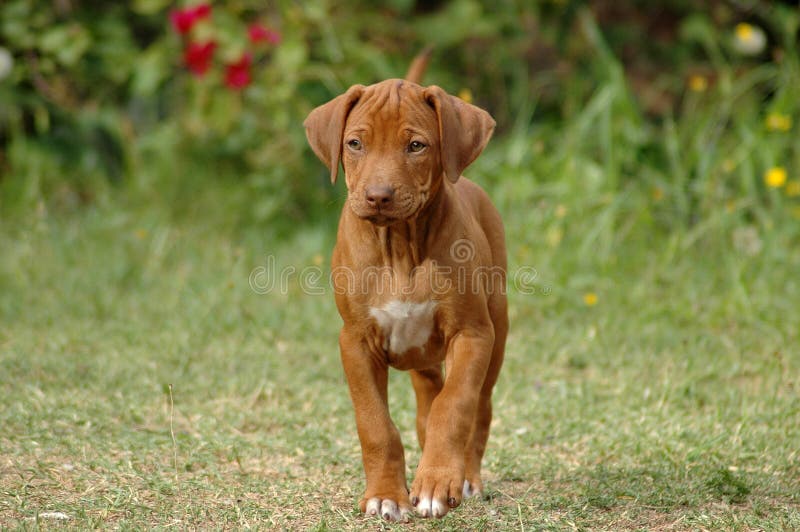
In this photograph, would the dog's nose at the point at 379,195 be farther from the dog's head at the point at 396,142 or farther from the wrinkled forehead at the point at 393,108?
the wrinkled forehead at the point at 393,108

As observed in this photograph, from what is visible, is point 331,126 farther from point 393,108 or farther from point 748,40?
point 748,40

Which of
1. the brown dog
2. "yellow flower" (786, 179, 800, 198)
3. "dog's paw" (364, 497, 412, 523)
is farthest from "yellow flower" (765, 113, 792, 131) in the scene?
"dog's paw" (364, 497, 412, 523)

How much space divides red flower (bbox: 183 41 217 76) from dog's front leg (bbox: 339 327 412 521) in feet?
13.2

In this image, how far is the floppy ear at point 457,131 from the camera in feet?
12.2

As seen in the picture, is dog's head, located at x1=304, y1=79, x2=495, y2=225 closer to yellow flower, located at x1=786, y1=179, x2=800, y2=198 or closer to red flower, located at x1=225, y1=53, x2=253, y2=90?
red flower, located at x1=225, y1=53, x2=253, y2=90

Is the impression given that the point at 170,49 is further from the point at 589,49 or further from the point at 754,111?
the point at 754,111

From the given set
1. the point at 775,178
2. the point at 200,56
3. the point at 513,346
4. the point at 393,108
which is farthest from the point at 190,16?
the point at 393,108

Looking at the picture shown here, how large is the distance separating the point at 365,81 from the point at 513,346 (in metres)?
2.40

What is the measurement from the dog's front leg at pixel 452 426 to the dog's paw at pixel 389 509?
0.58 feet

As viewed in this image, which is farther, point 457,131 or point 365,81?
point 365,81

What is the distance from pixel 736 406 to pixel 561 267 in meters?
1.78

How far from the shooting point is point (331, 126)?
12.5ft

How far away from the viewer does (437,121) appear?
379 cm

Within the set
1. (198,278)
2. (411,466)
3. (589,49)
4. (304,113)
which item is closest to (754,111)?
(589,49)
